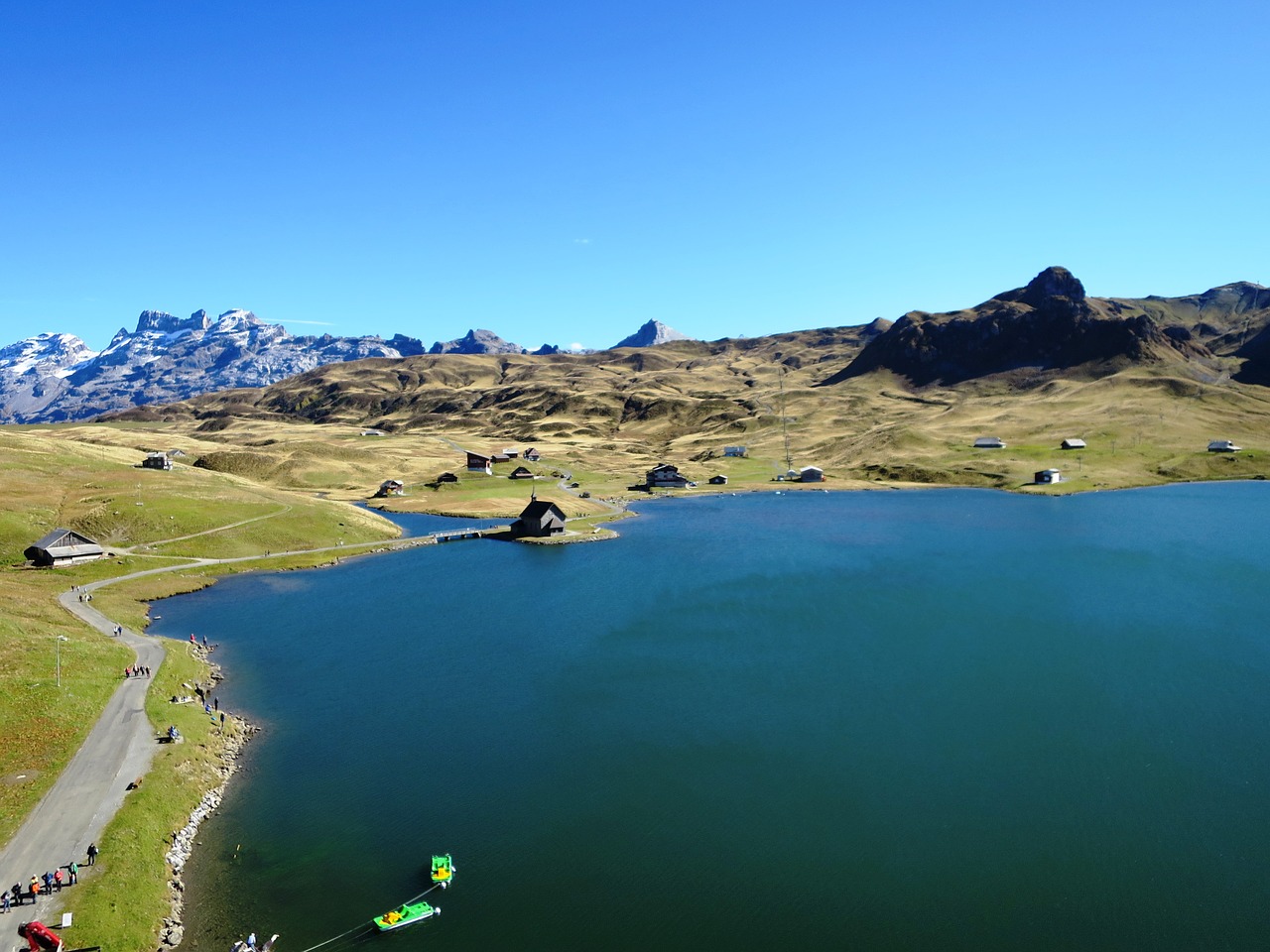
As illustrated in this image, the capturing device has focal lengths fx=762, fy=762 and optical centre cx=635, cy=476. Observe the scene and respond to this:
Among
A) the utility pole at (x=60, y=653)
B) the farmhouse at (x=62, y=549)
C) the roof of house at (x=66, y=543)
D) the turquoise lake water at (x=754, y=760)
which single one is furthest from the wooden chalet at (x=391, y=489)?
the utility pole at (x=60, y=653)

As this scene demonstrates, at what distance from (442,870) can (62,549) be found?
3604 inches

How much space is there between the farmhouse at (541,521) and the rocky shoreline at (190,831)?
74603mm

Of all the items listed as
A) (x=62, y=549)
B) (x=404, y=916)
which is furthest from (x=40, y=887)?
(x=62, y=549)

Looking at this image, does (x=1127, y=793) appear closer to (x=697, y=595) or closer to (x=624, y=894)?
(x=624, y=894)

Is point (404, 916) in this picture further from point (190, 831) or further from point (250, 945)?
A: point (190, 831)

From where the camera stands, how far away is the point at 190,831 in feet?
146

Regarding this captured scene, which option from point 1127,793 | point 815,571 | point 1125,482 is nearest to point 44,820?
point 1127,793

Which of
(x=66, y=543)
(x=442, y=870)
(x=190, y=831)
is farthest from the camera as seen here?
(x=66, y=543)

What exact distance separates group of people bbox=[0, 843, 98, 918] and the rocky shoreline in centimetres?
447

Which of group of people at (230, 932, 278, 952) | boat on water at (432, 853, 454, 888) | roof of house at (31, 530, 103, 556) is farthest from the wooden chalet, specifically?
group of people at (230, 932, 278, 952)

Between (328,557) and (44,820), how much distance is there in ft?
255

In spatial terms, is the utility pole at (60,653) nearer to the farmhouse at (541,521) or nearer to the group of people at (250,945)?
the group of people at (250,945)

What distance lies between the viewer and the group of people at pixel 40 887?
34.8 meters

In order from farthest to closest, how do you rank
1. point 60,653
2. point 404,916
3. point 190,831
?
point 60,653, point 190,831, point 404,916
